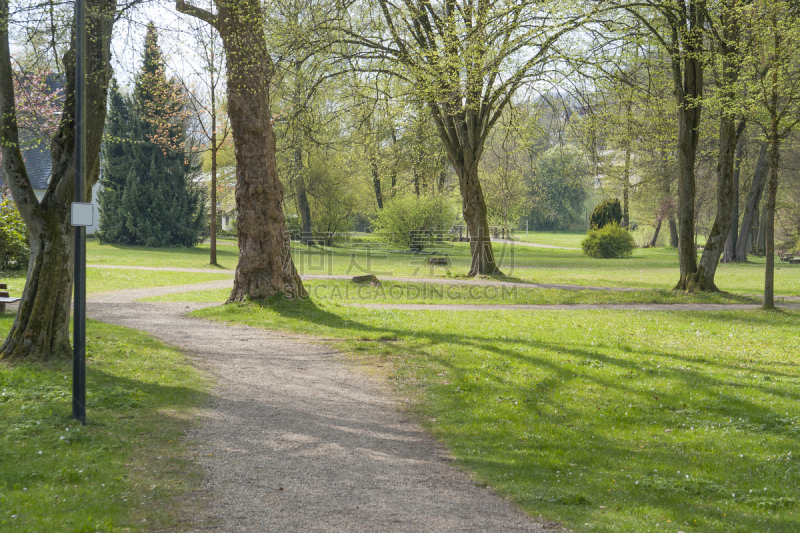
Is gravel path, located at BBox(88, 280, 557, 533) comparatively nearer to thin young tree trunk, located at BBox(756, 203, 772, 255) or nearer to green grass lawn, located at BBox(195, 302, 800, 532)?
green grass lawn, located at BBox(195, 302, 800, 532)

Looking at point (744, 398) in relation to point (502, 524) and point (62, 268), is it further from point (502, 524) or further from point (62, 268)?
point (62, 268)

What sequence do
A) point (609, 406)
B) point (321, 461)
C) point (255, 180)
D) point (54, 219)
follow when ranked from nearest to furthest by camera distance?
1. point (321, 461)
2. point (609, 406)
3. point (54, 219)
4. point (255, 180)

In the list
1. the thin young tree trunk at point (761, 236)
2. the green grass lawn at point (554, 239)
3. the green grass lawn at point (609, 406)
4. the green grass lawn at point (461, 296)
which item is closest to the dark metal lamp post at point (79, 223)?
the green grass lawn at point (609, 406)

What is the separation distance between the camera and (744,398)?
24.3 ft

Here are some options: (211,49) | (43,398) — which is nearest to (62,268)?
(43,398)

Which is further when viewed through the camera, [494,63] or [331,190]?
[331,190]

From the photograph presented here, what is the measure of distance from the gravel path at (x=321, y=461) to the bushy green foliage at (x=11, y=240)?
1308cm

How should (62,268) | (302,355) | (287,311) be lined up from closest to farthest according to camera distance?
(62,268)
(302,355)
(287,311)

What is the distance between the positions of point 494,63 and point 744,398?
1011 cm

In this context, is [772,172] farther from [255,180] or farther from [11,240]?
[11,240]

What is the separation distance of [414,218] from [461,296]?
2008 centimetres

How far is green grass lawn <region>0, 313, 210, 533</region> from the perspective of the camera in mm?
4078

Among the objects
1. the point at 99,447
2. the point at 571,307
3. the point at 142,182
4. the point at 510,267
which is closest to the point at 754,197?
the point at 510,267

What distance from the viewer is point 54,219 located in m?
7.85
